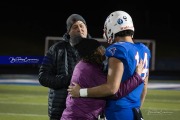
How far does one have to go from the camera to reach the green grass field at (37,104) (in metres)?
8.43

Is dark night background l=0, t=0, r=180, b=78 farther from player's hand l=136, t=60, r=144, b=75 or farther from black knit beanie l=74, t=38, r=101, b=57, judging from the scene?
black knit beanie l=74, t=38, r=101, b=57

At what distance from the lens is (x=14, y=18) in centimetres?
3412

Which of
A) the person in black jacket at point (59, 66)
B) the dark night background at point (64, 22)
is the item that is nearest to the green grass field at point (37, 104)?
the person in black jacket at point (59, 66)

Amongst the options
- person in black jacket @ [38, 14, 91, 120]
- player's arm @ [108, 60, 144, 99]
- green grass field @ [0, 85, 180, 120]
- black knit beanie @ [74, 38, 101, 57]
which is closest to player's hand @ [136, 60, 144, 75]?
player's arm @ [108, 60, 144, 99]

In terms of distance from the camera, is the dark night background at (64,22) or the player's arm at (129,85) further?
the dark night background at (64,22)

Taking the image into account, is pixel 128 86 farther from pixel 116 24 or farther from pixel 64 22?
pixel 64 22

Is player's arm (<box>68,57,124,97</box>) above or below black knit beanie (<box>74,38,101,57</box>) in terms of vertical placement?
below

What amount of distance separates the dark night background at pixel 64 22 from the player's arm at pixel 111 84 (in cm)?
2525

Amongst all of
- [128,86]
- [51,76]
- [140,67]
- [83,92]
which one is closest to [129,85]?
[128,86]

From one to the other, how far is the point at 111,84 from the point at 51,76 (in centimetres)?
121

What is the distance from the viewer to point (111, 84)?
290 centimetres

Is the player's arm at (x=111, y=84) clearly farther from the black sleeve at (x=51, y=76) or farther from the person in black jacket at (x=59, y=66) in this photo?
the person in black jacket at (x=59, y=66)

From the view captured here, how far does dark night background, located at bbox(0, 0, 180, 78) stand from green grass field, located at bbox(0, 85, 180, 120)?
1531 centimetres

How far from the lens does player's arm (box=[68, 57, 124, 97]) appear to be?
2.90 metres
